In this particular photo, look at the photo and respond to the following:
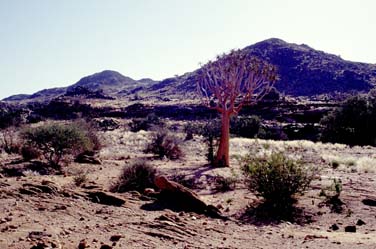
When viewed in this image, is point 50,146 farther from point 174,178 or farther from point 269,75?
point 269,75

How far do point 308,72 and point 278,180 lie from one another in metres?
76.0

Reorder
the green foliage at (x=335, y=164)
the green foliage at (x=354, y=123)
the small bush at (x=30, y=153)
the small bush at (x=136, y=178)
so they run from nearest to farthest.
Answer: the small bush at (x=136, y=178), the small bush at (x=30, y=153), the green foliage at (x=335, y=164), the green foliage at (x=354, y=123)

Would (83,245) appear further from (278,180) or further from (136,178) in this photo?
(136,178)

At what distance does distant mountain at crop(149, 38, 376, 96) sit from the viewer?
7638 cm

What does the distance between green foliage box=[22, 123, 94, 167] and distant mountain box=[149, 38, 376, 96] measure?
49193 millimetres

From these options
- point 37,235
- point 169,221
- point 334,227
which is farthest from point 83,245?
point 334,227

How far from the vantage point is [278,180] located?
10.9 meters

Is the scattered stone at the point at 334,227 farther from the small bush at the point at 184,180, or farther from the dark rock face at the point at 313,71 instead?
the dark rock face at the point at 313,71

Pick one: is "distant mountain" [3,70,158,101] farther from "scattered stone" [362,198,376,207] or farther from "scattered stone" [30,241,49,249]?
"scattered stone" [30,241,49,249]

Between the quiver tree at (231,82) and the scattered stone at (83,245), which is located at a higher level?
the quiver tree at (231,82)

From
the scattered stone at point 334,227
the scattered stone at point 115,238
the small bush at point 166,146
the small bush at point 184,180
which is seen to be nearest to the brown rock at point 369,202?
the scattered stone at point 334,227

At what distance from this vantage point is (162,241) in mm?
7582

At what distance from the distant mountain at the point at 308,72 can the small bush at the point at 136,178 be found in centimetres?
5383

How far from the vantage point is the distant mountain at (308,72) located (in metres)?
76.4
